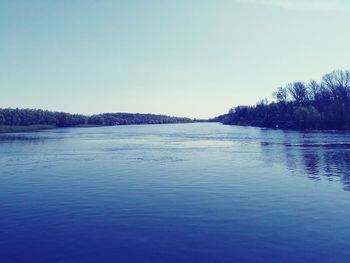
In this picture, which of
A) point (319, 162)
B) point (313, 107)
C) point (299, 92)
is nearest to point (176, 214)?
point (319, 162)

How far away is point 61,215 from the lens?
20250mm

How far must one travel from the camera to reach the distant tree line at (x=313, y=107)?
10825 centimetres

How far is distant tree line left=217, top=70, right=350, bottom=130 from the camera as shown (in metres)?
108

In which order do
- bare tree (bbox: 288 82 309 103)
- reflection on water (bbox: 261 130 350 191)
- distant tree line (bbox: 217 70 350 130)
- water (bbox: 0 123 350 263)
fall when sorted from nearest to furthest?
1. water (bbox: 0 123 350 263)
2. reflection on water (bbox: 261 130 350 191)
3. distant tree line (bbox: 217 70 350 130)
4. bare tree (bbox: 288 82 309 103)

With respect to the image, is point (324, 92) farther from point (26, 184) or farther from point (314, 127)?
point (26, 184)

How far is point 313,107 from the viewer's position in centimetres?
11888

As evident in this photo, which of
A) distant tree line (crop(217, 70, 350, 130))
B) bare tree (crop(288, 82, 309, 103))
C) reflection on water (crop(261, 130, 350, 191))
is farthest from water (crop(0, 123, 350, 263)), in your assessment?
bare tree (crop(288, 82, 309, 103))

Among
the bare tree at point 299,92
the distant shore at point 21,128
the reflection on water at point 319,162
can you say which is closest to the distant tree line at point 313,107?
the bare tree at point 299,92

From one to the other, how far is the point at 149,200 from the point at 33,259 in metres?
9.64

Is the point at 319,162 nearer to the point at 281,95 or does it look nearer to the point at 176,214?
the point at 176,214

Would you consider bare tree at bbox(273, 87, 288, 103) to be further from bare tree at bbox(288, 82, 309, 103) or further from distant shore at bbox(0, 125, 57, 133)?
distant shore at bbox(0, 125, 57, 133)

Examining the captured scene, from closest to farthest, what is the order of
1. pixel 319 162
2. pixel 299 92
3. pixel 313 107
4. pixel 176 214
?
pixel 176 214 → pixel 319 162 → pixel 313 107 → pixel 299 92

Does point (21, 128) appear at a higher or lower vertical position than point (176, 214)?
higher

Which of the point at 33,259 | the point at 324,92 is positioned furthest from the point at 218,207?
the point at 324,92
